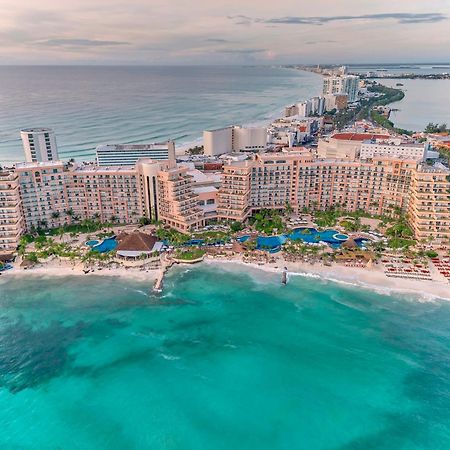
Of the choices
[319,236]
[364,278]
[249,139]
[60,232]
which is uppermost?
[249,139]

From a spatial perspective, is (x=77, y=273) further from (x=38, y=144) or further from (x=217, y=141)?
(x=217, y=141)

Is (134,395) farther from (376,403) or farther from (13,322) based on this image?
(376,403)

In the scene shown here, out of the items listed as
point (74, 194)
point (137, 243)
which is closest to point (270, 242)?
point (137, 243)

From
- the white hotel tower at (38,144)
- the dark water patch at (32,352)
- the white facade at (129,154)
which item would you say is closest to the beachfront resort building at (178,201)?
the dark water patch at (32,352)

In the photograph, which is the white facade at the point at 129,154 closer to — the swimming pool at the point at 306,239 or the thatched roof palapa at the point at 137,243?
the thatched roof palapa at the point at 137,243

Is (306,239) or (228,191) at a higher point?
(228,191)

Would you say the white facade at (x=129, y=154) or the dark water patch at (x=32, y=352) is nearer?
the dark water patch at (x=32, y=352)

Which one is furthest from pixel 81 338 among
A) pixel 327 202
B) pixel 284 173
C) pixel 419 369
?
pixel 327 202
